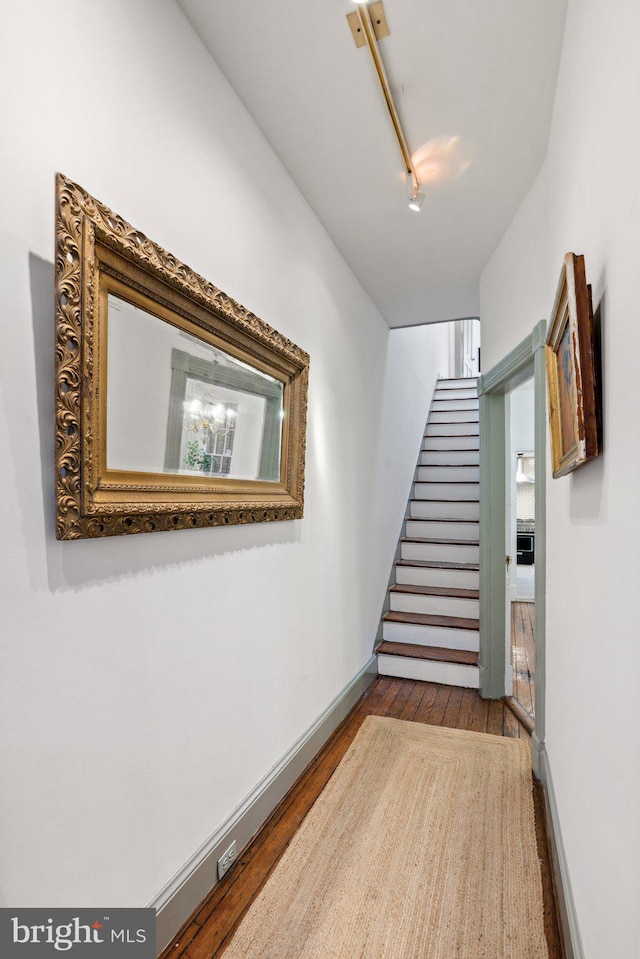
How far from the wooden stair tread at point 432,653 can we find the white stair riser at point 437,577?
570mm

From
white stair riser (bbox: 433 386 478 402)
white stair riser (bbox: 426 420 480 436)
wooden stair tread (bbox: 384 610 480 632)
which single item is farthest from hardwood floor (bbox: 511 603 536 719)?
white stair riser (bbox: 433 386 478 402)

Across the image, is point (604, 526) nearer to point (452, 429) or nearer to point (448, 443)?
point (448, 443)

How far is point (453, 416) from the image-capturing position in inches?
240

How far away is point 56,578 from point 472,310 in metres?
A: 3.70

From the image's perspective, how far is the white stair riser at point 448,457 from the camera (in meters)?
5.41

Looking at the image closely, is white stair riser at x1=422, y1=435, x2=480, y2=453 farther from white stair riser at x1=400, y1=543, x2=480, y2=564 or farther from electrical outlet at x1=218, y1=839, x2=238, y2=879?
electrical outlet at x1=218, y1=839, x2=238, y2=879

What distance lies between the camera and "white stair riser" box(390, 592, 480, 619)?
12.8 ft

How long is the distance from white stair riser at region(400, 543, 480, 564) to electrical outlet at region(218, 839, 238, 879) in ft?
9.85

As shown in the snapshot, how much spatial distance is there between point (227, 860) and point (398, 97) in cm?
269

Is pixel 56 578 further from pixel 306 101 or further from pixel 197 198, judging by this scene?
pixel 306 101

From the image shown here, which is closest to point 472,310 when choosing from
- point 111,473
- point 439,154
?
point 439,154

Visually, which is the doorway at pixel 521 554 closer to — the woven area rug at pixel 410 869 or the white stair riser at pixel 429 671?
the white stair riser at pixel 429 671

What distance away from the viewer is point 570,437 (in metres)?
1.39

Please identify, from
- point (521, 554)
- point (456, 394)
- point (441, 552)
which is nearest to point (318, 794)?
point (441, 552)
